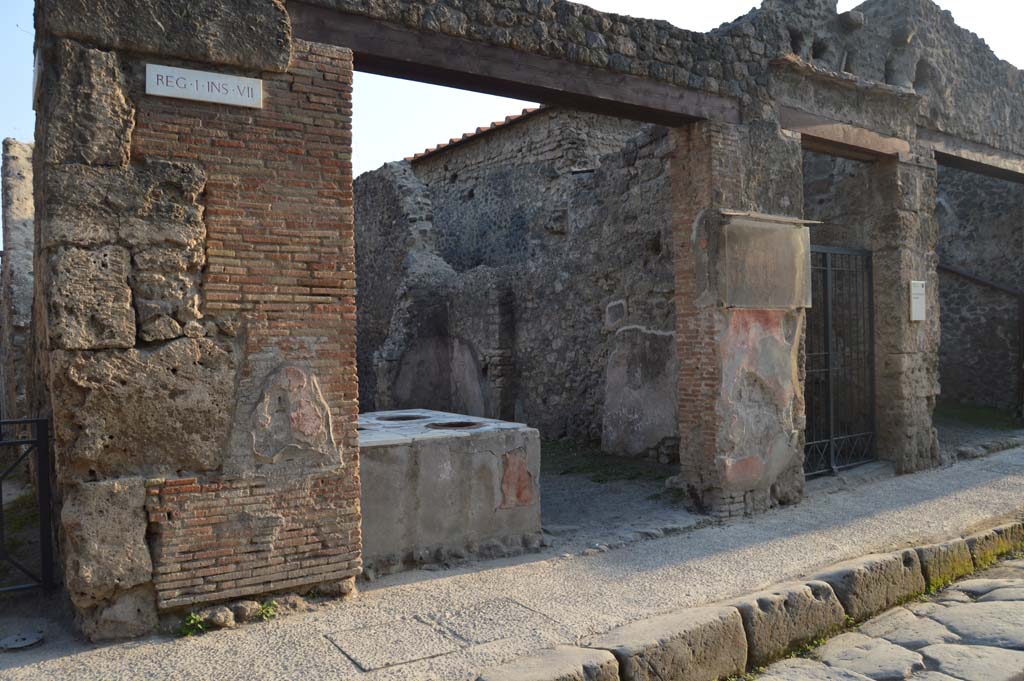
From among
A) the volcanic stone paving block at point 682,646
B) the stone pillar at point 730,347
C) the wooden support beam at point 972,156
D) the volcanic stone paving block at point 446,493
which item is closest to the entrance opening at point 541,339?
the volcanic stone paving block at point 446,493

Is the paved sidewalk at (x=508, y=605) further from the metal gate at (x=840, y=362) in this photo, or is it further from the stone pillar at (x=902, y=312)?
the stone pillar at (x=902, y=312)

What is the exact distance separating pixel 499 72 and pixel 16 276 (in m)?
5.71

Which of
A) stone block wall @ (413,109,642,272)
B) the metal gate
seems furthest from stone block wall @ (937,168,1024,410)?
stone block wall @ (413,109,642,272)

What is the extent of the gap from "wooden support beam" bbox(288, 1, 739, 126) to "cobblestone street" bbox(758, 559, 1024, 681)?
370 centimetres

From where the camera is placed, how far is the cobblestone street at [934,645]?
371 centimetres

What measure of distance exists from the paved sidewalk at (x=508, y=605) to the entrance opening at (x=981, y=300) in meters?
5.39

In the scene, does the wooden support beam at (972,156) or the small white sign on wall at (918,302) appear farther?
the wooden support beam at (972,156)

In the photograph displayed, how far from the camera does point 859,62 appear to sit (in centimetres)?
724

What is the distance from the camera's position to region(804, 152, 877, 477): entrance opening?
24.6ft

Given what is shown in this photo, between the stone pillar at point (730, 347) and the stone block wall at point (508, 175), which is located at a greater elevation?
the stone block wall at point (508, 175)

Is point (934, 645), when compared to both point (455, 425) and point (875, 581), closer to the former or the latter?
point (875, 581)

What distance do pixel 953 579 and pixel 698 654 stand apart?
2.29 meters

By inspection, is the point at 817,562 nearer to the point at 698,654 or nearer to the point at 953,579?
the point at 953,579

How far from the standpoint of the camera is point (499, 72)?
17.1ft
